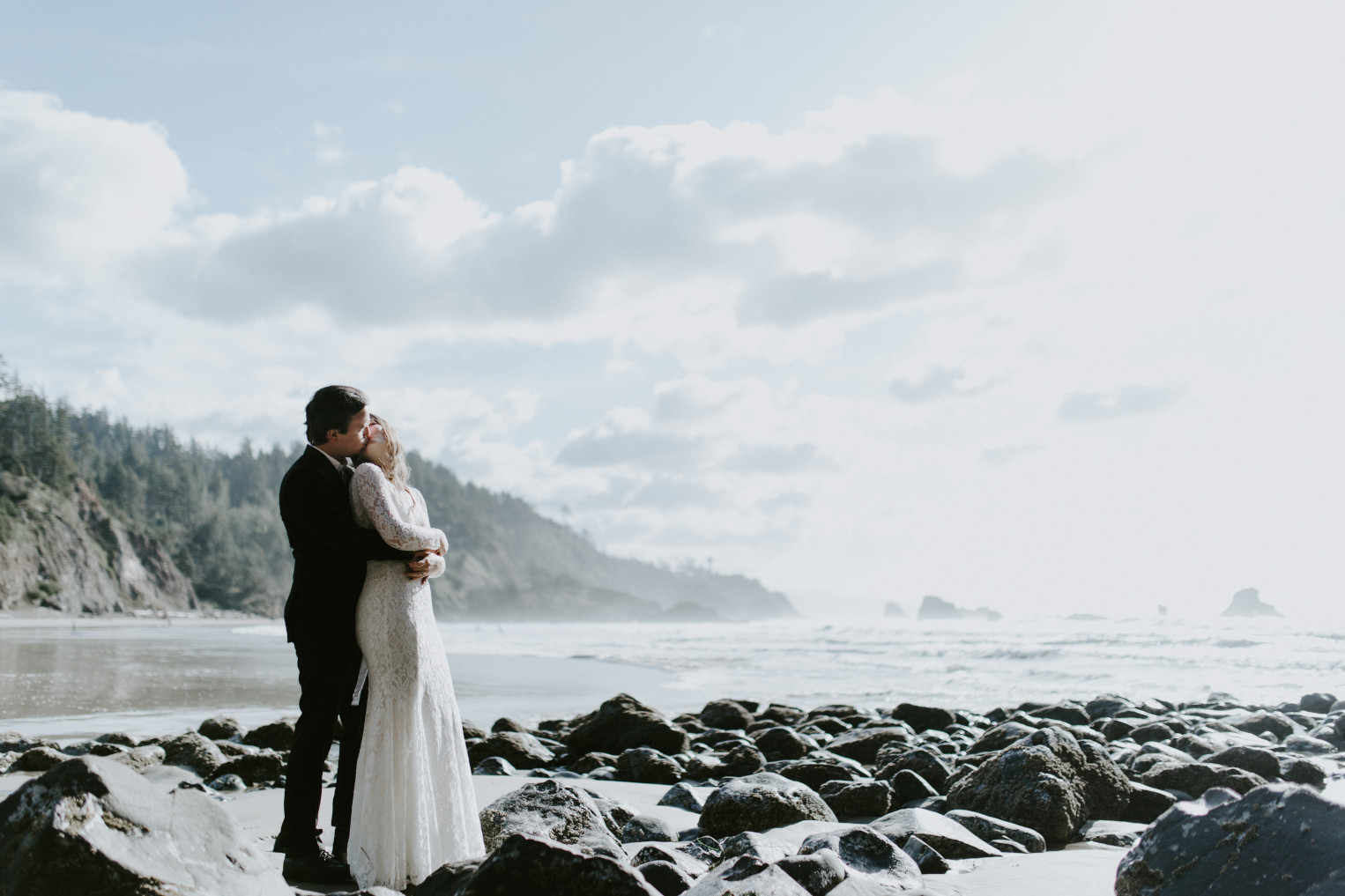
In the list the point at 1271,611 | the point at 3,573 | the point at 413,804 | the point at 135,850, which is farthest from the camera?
the point at 1271,611

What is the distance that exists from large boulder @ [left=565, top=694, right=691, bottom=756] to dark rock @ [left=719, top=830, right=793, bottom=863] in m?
4.87

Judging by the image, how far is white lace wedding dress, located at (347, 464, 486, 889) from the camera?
3701 mm

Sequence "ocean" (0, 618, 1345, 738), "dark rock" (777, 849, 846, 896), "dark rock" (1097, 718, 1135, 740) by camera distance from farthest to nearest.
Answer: "ocean" (0, 618, 1345, 738), "dark rock" (1097, 718, 1135, 740), "dark rock" (777, 849, 846, 896)

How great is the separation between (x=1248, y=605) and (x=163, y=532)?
102 meters

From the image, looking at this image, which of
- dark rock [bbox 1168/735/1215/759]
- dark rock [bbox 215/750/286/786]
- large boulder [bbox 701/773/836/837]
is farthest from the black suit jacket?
dark rock [bbox 1168/735/1215/759]

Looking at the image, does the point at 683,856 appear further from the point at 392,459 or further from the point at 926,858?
the point at 392,459

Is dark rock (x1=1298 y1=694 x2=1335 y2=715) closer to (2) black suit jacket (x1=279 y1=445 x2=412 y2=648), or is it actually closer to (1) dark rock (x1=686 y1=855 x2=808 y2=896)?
(1) dark rock (x1=686 y1=855 x2=808 y2=896)

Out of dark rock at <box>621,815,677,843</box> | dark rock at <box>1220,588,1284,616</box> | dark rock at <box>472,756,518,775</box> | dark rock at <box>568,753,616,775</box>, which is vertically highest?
dark rock at <box>621,815,677,843</box>

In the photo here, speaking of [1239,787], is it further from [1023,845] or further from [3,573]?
[3,573]

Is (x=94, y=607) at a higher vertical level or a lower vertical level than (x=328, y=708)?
lower

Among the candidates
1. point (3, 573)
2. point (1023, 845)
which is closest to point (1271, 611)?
point (1023, 845)

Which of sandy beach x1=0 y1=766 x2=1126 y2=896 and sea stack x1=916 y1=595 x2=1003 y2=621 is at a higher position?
sandy beach x1=0 y1=766 x2=1126 y2=896

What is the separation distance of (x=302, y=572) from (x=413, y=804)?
106 centimetres

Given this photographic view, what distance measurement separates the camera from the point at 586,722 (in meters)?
9.83
